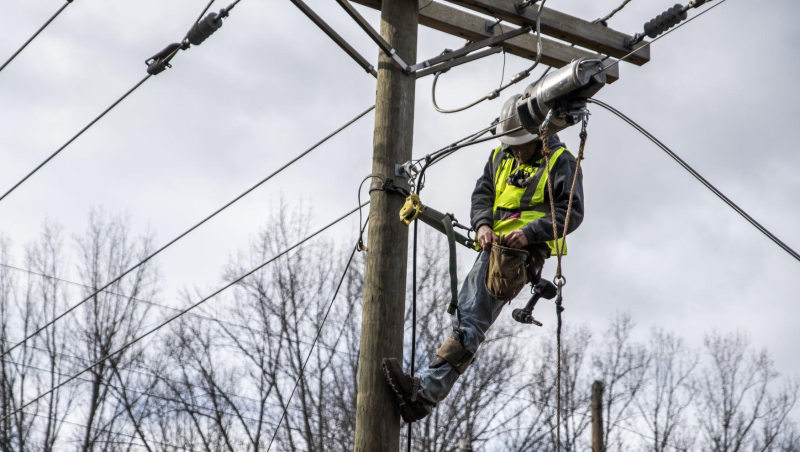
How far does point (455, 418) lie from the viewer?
19109mm

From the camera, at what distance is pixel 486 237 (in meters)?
5.38

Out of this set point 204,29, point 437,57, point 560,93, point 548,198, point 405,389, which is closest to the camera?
point 405,389

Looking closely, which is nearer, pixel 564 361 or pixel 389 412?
pixel 389 412

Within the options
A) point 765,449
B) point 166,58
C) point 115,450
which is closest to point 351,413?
point 115,450

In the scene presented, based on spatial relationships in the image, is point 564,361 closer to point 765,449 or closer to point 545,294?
point 765,449

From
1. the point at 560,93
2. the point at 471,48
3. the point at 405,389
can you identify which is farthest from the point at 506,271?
the point at 471,48

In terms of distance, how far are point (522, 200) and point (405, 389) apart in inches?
48.9

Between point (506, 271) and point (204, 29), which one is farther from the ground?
point (204, 29)

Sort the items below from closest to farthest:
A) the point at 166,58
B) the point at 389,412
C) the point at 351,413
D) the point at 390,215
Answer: the point at 389,412 < the point at 390,215 < the point at 166,58 < the point at 351,413

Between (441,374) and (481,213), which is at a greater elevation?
(481,213)

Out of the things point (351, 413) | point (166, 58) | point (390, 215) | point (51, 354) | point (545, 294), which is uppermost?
point (51, 354)

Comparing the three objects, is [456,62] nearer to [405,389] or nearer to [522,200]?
[522,200]

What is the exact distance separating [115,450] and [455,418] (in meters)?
6.50

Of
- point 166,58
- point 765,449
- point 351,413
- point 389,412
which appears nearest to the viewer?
point 389,412
